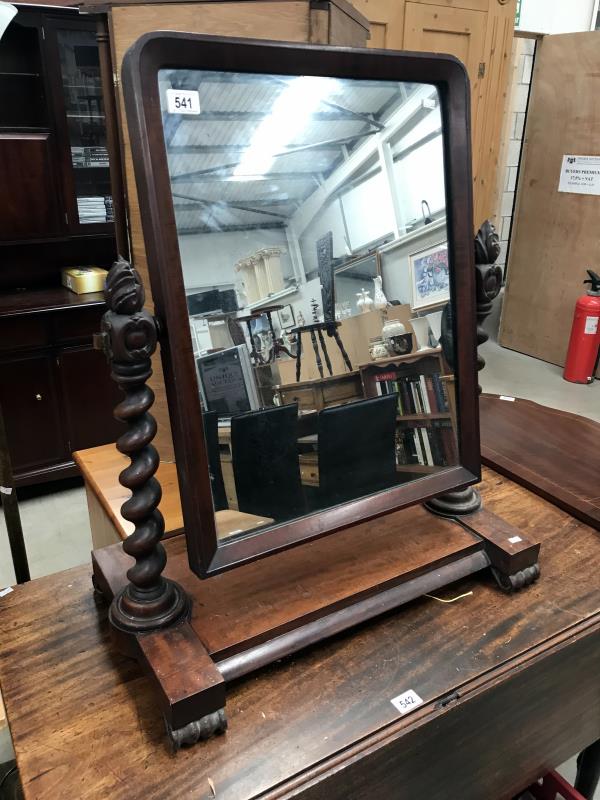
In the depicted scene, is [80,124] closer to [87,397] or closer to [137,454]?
[87,397]

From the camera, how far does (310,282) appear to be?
0.80m

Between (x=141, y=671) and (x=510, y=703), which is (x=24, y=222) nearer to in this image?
(x=141, y=671)

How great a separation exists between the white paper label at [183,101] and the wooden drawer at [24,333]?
195 centimetres

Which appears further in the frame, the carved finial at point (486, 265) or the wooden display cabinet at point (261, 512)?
the carved finial at point (486, 265)

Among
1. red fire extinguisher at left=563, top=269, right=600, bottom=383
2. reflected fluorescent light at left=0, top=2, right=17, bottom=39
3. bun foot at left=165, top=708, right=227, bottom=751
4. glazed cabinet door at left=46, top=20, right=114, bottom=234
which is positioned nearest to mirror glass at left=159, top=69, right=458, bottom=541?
bun foot at left=165, top=708, right=227, bottom=751

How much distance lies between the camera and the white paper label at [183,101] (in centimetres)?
66

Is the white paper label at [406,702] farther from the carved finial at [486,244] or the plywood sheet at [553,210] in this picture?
the plywood sheet at [553,210]

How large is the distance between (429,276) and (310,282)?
0.64 feet

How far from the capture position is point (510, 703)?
2.69ft

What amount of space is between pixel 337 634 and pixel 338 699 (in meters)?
0.09

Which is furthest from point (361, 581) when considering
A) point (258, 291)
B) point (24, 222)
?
point (24, 222)

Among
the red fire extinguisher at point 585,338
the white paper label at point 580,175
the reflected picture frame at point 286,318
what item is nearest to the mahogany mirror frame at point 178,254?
the reflected picture frame at point 286,318

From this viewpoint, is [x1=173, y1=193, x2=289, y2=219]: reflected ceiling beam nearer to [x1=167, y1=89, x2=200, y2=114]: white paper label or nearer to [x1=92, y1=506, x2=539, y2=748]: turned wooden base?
[x1=167, y1=89, x2=200, y2=114]: white paper label

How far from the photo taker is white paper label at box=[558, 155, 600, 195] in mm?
3588
